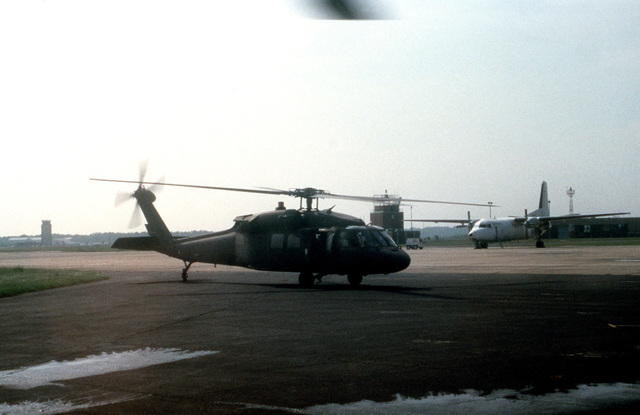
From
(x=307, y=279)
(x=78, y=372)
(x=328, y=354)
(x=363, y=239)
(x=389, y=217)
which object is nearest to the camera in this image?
(x=78, y=372)

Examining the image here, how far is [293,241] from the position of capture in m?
26.1

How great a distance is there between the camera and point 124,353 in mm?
11273

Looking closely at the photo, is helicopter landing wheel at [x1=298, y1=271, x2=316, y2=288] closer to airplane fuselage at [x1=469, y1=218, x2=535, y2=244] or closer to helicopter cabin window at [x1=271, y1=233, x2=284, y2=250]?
helicopter cabin window at [x1=271, y1=233, x2=284, y2=250]

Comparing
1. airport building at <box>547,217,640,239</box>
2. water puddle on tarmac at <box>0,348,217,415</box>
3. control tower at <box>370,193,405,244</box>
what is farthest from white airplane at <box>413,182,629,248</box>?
airport building at <box>547,217,640,239</box>

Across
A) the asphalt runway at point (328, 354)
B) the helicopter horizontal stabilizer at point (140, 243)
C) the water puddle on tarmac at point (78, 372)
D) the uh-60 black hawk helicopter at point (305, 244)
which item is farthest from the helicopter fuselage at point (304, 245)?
the water puddle on tarmac at point (78, 372)

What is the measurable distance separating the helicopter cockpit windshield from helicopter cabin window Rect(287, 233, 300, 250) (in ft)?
6.27

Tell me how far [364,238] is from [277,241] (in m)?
3.83

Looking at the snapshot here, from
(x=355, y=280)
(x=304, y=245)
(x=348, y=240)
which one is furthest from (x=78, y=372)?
(x=355, y=280)

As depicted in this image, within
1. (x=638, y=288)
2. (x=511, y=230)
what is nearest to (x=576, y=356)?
(x=638, y=288)

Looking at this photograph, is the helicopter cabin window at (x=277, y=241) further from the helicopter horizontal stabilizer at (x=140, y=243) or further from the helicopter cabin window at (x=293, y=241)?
the helicopter horizontal stabilizer at (x=140, y=243)

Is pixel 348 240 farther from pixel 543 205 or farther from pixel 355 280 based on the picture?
pixel 543 205

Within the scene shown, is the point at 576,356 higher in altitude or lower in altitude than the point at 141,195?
lower

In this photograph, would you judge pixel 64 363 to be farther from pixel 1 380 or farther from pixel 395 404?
pixel 395 404

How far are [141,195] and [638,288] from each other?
21.7m
